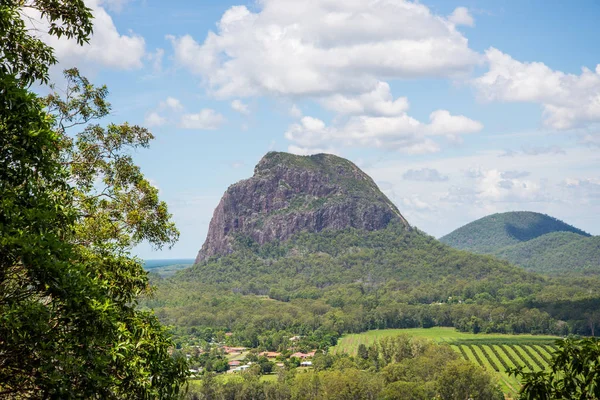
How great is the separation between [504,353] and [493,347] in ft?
19.4

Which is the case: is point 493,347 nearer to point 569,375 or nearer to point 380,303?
point 380,303

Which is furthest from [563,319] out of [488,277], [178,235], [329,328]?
Answer: [178,235]

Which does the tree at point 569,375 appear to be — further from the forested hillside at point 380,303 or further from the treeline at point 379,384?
the forested hillside at point 380,303

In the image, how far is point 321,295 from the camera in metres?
172

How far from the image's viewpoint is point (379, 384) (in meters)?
59.4

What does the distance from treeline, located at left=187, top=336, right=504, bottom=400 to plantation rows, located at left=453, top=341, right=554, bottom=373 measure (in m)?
11.9

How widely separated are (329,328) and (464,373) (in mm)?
69271

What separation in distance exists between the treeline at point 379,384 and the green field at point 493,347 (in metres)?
10.3

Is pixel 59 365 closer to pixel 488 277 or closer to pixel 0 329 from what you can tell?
pixel 0 329

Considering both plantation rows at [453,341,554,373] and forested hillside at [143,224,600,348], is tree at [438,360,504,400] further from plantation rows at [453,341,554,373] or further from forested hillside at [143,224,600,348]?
forested hillside at [143,224,600,348]

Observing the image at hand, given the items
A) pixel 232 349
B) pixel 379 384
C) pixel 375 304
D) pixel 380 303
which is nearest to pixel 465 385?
pixel 379 384

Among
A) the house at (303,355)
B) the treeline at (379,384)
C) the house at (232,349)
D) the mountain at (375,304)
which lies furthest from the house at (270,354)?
the treeline at (379,384)

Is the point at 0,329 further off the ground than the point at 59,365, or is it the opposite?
the point at 0,329

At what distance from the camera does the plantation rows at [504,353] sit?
80750 mm
